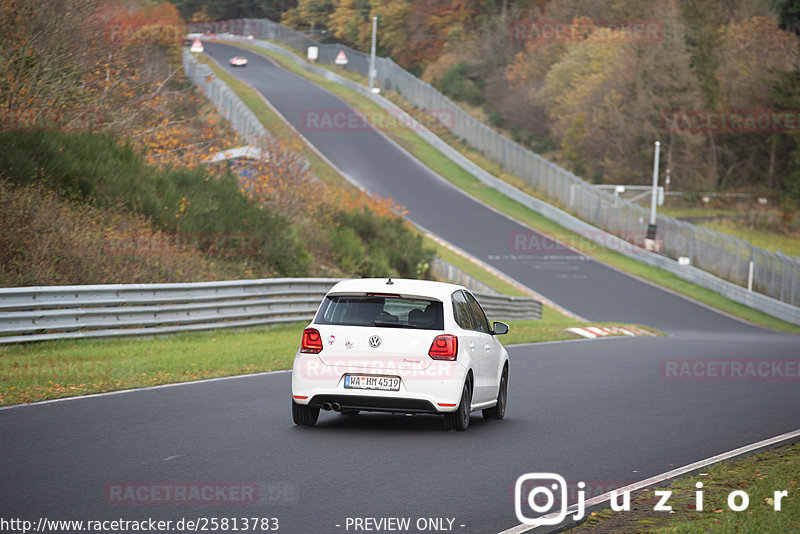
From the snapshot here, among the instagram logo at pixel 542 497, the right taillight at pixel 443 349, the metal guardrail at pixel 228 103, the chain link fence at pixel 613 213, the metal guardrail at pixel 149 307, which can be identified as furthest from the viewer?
the metal guardrail at pixel 228 103

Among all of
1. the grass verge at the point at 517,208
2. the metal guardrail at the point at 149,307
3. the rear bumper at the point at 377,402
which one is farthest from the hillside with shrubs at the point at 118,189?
the grass verge at the point at 517,208

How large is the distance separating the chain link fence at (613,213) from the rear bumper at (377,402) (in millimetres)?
40002

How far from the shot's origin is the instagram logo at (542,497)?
7512 millimetres

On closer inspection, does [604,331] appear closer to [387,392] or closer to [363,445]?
[387,392]

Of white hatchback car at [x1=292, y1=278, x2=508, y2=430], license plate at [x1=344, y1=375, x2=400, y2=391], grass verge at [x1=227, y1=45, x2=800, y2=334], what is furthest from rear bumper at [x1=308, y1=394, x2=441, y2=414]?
grass verge at [x1=227, y1=45, x2=800, y2=334]

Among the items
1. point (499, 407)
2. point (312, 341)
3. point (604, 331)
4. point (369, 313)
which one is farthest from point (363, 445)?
point (604, 331)

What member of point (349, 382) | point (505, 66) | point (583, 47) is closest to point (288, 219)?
point (349, 382)

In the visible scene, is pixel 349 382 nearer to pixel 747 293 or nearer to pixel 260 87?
pixel 747 293

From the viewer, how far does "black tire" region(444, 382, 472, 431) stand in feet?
37.4

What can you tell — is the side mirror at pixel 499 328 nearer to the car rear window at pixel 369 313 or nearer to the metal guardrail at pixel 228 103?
the car rear window at pixel 369 313

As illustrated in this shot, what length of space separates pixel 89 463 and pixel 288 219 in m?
24.3

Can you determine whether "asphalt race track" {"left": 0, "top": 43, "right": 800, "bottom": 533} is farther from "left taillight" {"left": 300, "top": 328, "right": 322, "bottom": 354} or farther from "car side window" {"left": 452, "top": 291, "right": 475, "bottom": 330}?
"car side window" {"left": 452, "top": 291, "right": 475, "bottom": 330}

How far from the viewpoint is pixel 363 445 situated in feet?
34.3

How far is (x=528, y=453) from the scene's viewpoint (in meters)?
10.3
